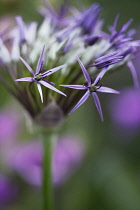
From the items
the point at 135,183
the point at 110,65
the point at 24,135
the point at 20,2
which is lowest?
the point at 135,183

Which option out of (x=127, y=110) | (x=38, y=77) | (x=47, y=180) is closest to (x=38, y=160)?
(x=127, y=110)

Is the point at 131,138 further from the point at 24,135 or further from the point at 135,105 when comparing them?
the point at 24,135

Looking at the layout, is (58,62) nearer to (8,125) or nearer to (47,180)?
(47,180)

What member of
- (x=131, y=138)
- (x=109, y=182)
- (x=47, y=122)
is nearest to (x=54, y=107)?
(x=47, y=122)

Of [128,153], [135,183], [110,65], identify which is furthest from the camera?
[128,153]

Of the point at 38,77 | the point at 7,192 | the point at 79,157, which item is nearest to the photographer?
the point at 38,77

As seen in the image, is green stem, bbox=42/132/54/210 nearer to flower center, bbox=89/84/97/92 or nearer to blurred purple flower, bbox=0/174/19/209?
flower center, bbox=89/84/97/92

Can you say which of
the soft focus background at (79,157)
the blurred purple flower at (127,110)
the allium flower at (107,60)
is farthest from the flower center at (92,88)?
the blurred purple flower at (127,110)

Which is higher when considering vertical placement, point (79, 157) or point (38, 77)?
point (38, 77)
